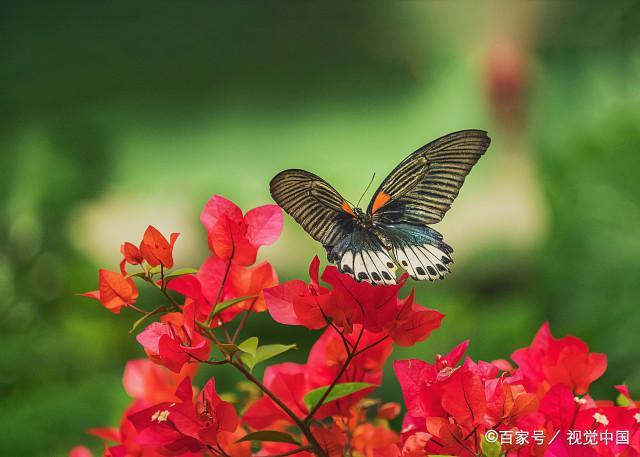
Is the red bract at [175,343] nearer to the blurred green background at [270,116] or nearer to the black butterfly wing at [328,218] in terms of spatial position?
the black butterfly wing at [328,218]

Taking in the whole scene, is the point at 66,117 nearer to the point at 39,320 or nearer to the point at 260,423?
the point at 39,320

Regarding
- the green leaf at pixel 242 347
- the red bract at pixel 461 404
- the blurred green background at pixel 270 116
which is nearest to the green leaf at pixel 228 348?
the green leaf at pixel 242 347

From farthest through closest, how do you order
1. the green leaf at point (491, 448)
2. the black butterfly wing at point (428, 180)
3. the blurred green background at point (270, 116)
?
the blurred green background at point (270, 116) < the black butterfly wing at point (428, 180) < the green leaf at point (491, 448)

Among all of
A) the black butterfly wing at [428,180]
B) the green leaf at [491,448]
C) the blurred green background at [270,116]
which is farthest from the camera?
the blurred green background at [270,116]

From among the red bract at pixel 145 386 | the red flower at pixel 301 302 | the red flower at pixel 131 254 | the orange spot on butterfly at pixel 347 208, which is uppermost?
the orange spot on butterfly at pixel 347 208

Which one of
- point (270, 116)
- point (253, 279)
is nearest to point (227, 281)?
point (253, 279)

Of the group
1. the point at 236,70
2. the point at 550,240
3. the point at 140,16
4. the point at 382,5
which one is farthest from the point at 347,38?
the point at 550,240

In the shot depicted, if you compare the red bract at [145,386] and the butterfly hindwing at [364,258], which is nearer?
the butterfly hindwing at [364,258]

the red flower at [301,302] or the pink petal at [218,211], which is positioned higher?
the pink petal at [218,211]
